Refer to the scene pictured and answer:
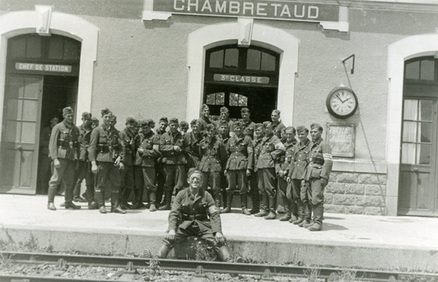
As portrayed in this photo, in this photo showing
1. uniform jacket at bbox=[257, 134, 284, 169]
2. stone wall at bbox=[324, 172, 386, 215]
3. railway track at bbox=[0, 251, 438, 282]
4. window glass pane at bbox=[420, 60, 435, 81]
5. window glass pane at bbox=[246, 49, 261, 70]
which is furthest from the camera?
window glass pane at bbox=[246, 49, 261, 70]

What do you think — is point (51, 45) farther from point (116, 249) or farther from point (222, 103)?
point (116, 249)

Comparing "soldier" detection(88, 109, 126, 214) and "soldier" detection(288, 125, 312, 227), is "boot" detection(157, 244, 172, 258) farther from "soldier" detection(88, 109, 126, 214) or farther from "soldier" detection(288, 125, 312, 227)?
"soldier" detection(288, 125, 312, 227)

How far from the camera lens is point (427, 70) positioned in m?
11.3

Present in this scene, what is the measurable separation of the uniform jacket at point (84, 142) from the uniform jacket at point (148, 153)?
1.04m

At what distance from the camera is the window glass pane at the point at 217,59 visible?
37.2 feet

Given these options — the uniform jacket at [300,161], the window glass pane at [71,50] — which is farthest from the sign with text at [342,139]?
the window glass pane at [71,50]

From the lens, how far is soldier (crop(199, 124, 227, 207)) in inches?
366

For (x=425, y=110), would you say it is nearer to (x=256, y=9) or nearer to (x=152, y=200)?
(x=256, y=9)

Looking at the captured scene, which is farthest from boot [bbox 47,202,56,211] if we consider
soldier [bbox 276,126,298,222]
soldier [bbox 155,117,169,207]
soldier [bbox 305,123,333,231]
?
soldier [bbox 305,123,333,231]

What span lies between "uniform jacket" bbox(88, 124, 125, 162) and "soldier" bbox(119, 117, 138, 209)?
0.26m

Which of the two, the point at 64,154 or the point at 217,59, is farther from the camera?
the point at 217,59

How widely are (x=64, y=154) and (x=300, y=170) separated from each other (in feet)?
14.8

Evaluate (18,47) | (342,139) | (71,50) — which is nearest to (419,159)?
(342,139)

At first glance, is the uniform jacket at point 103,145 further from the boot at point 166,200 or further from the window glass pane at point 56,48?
the window glass pane at point 56,48
